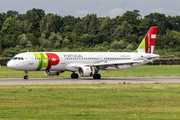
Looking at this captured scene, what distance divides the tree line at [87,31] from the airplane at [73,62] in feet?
202

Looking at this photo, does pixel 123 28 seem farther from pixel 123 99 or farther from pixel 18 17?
pixel 123 99

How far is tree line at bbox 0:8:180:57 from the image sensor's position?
123 metres

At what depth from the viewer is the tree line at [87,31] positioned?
12269cm

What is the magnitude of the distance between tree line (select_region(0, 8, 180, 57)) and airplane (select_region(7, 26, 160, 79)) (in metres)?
61.7

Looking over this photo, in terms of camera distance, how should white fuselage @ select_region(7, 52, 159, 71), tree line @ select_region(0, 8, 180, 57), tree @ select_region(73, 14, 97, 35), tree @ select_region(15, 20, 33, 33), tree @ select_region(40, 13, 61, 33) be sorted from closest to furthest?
white fuselage @ select_region(7, 52, 159, 71) < tree line @ select_region(0, 8, 180, 57) < tree @ select_region(73, 14, 97, 35) < tree @ select_region(15, 20, 33, 33) < tree @ select_region(40, 13, 61, 33)

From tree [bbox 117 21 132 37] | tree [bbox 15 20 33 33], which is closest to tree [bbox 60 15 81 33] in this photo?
tree [bbox 15 20 33 33]

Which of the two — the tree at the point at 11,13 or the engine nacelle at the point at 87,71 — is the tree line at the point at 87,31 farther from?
the engine nacelle at the point at 87,71

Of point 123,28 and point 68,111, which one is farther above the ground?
point 123,28

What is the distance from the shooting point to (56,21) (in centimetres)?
18675

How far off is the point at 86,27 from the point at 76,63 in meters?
137

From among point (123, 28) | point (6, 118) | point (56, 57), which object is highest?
point (123, 28)

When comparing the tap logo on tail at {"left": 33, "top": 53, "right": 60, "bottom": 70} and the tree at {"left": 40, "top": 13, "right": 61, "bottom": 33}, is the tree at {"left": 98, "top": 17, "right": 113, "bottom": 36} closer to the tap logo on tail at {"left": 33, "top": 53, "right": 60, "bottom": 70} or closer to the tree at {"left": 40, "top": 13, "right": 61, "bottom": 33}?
the tree at {"left": 40, "top": 13, "right": 61, "bottom": 33}

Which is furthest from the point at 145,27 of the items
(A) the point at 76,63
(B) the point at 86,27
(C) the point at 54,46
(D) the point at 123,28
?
(A) the point at 76,63

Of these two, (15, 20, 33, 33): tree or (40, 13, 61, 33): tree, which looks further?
(40, 13, 61, 33): tree
